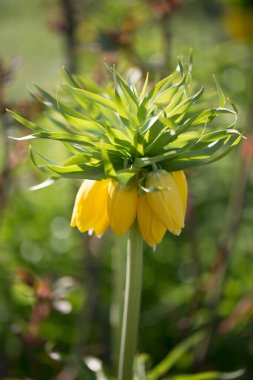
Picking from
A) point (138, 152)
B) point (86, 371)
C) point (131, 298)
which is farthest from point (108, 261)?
point (138, 152)

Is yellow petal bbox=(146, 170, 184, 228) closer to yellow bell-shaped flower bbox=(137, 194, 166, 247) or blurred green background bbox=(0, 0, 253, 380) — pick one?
yellow bell-shaped flower bbox=(137, 194, 166, 247)

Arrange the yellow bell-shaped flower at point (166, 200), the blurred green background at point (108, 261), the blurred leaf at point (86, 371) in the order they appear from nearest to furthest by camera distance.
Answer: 1. the yellow bell-shaped flower at point (166, 200)
2. the blurred leaf at point (86, 371)
3. the blurred green background at point (108, 261)

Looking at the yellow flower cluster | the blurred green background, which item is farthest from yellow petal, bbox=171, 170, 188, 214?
the blurred green background

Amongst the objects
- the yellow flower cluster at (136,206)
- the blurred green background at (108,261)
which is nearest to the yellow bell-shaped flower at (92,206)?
the yellow flower cluster at (136,206)

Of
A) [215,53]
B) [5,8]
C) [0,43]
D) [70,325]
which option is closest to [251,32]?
[215,53]

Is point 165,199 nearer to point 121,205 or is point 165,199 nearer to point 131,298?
point 121,205

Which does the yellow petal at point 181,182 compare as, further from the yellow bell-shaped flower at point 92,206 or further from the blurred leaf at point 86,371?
the blurred leaf at point 86,371

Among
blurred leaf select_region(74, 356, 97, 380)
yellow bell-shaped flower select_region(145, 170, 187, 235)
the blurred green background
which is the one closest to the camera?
yellow bell-shaped flower select_region(145, 170, 187, 235)
